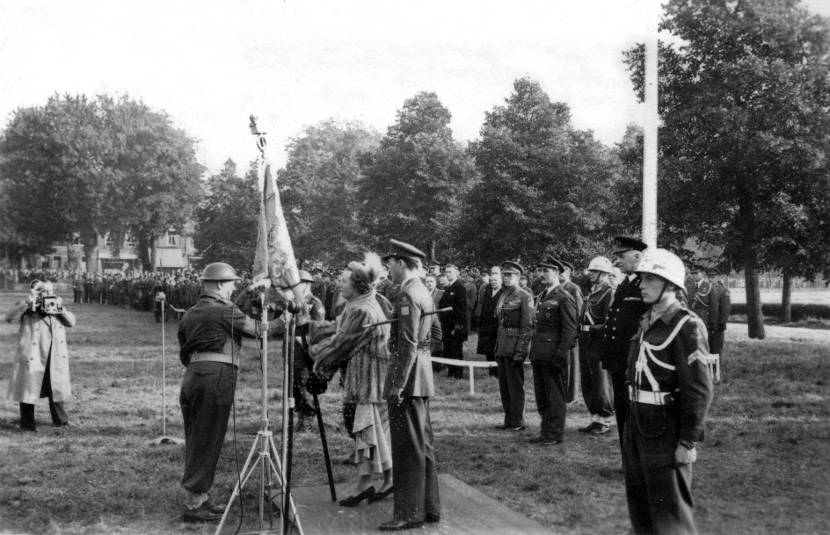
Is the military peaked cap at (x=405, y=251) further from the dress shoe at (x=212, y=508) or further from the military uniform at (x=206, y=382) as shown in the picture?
the dress shoe at (x=212, y=508)

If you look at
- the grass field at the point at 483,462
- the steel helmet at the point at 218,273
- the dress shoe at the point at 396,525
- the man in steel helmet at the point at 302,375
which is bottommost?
the grass field at the point at 483,462

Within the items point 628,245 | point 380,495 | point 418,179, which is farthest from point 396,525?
point 418,179

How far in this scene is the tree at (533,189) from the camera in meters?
35.2

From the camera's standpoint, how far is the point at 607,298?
816 cm

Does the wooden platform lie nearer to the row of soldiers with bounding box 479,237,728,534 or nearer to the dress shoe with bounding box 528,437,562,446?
the row of soldiers with bounding box 479,237,728,534

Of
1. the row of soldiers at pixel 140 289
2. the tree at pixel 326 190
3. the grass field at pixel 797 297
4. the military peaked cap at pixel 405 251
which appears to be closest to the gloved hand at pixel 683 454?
the military peaked cap at pixel 405 251

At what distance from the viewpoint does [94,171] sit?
175 feet

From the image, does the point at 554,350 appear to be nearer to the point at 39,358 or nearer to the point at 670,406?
the point at 670,406

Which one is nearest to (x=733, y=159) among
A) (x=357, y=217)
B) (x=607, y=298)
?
(x=607, y=298)

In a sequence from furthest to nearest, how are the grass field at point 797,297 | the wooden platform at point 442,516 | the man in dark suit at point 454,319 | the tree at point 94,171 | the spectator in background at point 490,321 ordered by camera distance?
the tree at point 94,171
the grass field at point 797,297
the man in dark suit at point 454,319
the spectator in background at point 490,321
the wooden platform at point 442,516

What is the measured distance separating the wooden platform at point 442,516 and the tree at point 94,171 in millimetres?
52104

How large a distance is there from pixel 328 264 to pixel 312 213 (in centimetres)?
446

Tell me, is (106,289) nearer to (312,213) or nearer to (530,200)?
(312,213)

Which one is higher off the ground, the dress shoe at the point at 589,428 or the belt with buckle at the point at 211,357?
the belt with buckle at the point at 211,357
